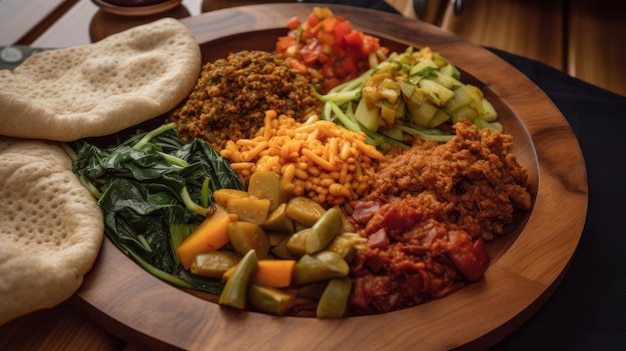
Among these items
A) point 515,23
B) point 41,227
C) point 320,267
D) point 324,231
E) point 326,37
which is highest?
point 515,23

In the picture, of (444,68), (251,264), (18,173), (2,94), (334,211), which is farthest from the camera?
(444,68)

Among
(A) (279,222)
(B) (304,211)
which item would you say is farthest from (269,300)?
(B) (304,211)

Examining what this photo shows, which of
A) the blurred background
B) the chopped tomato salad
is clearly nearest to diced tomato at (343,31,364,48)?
the chopped tomato salad

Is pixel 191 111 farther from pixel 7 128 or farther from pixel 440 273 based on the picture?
pixel 440 273

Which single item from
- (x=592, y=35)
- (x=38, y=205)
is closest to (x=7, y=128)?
(x=38, y=205)

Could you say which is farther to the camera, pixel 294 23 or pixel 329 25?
pixel 294 23

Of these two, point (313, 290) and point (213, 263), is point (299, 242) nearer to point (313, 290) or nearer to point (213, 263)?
point (313, 290)
